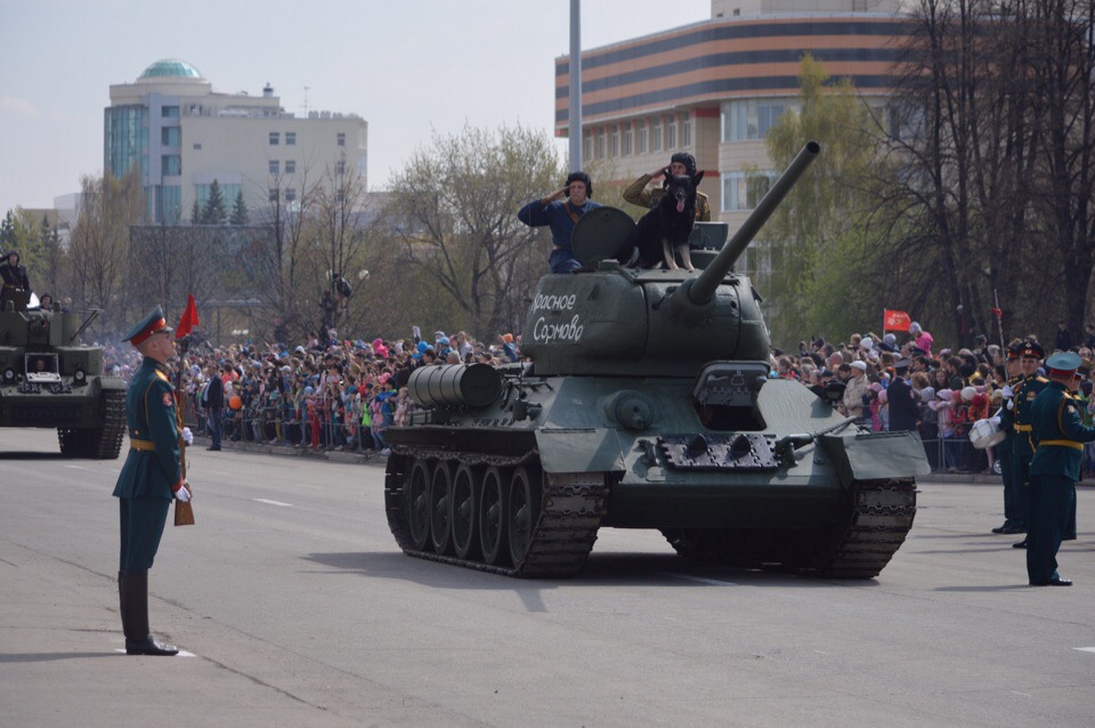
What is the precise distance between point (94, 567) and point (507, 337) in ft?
53.6

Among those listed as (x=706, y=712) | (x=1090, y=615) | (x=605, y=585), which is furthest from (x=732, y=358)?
(x=706, y=712)

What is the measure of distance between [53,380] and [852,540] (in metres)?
22.2

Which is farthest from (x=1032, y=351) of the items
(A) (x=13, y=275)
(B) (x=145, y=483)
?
(A) (x=13, y=275)

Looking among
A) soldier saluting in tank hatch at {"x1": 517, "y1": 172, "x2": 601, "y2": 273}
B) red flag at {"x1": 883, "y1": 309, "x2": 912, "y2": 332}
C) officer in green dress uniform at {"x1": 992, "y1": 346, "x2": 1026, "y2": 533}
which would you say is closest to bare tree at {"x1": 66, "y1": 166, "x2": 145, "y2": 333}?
red flag at {"x1": 883, "y1": 309, "x2": 912, "y2": 332}

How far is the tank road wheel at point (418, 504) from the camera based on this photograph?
58.9ft

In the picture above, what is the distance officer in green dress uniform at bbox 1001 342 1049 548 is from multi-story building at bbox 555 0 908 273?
73.4 meters

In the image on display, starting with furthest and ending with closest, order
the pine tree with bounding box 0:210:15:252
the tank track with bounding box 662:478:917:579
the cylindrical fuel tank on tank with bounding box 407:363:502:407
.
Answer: the pine tree with bounding box 0:210:15:252 < the cylindrical fuel tank on tank with bounding box 407:363:502:407 < the tank track with bounding box 662:478:917:579

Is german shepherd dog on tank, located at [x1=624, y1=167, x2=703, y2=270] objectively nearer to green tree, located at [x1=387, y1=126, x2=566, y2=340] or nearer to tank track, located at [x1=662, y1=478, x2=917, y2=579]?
tank track, located at [x1=662, y1=478, x2=917, y2=579]

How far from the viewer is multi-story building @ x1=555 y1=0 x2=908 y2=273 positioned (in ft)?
325

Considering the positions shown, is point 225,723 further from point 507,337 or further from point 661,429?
point 507,337

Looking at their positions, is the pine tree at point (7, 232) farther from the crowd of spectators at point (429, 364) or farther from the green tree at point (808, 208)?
the crowd of spectators at point (429, 364)

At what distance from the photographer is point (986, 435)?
2070 centimetres

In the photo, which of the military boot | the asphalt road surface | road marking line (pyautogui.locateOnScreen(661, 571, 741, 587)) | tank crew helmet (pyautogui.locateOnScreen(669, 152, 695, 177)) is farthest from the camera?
tank crew helmet (pyautogui.locateOnScreen(669, 152, 695, 177))

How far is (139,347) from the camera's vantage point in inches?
441
